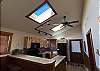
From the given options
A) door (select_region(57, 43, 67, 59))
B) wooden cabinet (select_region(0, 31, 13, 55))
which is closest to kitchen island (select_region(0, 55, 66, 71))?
wooden cabinet (select_region(0, 31, 13, 55))

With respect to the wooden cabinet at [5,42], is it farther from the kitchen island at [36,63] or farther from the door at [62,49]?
the door at [62,49]

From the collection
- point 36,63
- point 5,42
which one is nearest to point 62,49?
point 5,42

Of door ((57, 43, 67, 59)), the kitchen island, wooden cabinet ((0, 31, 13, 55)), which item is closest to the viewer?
the kitchen island

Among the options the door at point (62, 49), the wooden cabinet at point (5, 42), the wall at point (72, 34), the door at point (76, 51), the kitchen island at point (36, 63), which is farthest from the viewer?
the door at point (62, 49)

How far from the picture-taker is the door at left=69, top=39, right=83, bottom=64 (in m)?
8.04

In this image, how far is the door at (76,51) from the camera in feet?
26.4

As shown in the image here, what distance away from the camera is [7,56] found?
442cm

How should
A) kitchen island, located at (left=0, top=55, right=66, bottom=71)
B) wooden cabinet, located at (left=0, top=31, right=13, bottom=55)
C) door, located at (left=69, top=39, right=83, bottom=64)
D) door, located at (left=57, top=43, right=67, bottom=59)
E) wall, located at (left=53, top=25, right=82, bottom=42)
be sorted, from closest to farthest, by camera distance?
1. kitchen island, located at (left=0, top=55, right=66, bottom=71)
2. wooden cabinet, located at (left=0, top=31, right=13, bottom=55)
3. door, located at (left=69, top=39, right=83, bottom=64)
4. wall, located at (left=53, top=25, right=82, bottom=42)
5. door, located at (left=57, top=43, right=67, bottom=59)

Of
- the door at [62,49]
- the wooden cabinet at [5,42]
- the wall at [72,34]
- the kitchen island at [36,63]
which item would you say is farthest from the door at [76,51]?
the wooden cabinet at [5,42]

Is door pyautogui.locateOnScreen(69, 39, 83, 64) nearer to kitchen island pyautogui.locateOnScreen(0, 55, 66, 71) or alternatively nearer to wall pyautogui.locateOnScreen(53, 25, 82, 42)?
wall pyautogui.locateOnScreen(53, 25, 82, 42)

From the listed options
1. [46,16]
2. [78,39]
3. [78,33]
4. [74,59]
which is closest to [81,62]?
[74,59]

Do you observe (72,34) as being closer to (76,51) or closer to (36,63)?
(76,51)

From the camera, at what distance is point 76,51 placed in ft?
27.4

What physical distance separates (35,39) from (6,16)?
3437mm
